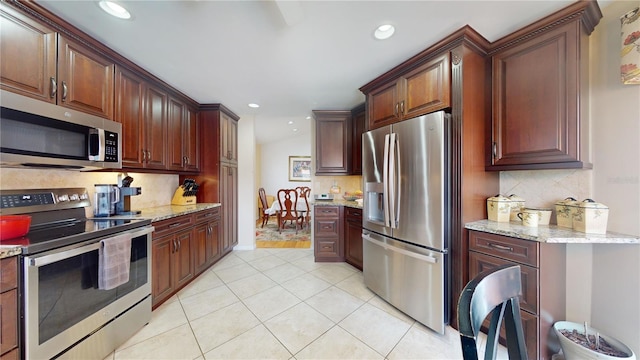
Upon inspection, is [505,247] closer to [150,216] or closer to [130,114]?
[150,216]

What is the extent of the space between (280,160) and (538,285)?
22.3 feet

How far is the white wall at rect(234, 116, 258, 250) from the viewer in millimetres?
3795

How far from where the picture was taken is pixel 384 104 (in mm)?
2281

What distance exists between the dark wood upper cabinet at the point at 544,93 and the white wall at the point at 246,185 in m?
3.37

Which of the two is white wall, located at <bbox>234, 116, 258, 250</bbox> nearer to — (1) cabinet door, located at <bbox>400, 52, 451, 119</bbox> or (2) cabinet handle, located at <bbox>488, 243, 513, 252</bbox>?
(1) cabinet door, located at <bbox>400, 52, 451, 119</bbox>

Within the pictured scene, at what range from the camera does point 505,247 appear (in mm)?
1491

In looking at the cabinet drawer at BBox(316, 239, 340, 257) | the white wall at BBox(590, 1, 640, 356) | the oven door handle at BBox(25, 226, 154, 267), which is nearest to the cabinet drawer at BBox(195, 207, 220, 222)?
the oven door handle at BBox(25, 226, 154, 267)

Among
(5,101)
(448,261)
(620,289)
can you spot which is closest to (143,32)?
(5,101)

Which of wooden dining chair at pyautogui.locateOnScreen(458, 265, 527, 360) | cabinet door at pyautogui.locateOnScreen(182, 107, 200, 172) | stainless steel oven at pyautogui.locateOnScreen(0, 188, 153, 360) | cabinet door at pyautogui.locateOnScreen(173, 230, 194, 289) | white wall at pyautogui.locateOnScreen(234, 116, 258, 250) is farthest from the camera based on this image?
white wall at pyautogui.locateOnScreen(234, 116, 258, 250)

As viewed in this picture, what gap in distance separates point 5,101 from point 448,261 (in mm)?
3069

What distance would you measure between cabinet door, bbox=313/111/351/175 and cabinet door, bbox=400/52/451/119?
4.73 feet

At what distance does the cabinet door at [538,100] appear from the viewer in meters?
1.44

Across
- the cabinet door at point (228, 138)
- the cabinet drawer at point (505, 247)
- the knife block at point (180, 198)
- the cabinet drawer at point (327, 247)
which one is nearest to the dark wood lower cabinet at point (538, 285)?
the cabinet drawer at point (505, 247)

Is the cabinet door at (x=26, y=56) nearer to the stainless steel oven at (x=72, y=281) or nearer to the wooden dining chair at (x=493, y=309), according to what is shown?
the stainless steel oven at (x=72, y=281)
